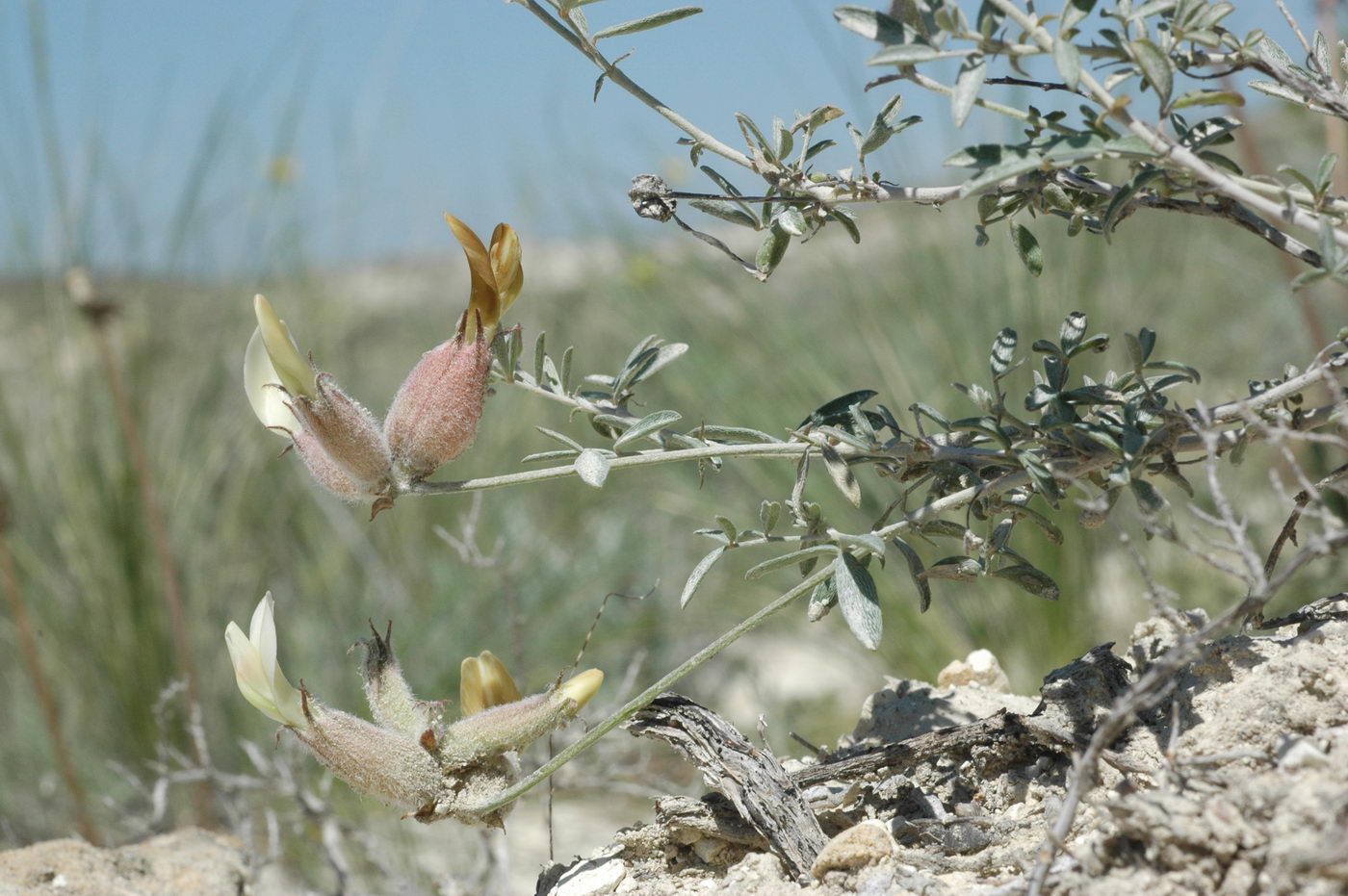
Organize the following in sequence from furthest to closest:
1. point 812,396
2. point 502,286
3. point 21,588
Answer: point 21,588 < point 812,396 < point 502,286

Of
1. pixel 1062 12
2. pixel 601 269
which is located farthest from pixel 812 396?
pixel 1062 12

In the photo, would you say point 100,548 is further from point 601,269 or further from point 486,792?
point 486,792

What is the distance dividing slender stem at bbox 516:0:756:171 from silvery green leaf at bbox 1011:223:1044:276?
22 cm

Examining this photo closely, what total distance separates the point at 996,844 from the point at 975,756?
0.09 meters

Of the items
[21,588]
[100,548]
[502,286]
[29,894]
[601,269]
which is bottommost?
[21,588]

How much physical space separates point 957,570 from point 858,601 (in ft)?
0.36

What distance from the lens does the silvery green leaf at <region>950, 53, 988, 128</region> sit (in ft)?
2.09

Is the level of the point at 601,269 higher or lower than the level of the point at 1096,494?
lower

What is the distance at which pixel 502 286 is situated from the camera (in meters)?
0.81

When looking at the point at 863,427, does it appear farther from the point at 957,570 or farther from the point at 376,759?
the point at 376,759

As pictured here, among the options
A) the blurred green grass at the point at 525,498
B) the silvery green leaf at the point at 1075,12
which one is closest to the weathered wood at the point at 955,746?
the silvery green leaf at the point at 1075,12

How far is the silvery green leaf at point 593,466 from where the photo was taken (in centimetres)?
71

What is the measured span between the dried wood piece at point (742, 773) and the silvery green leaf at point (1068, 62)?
1.54ft

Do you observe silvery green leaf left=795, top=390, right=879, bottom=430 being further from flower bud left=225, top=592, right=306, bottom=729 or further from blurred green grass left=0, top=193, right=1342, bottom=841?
blurred green grass left=0, top=193, right=1342, bottom=841
